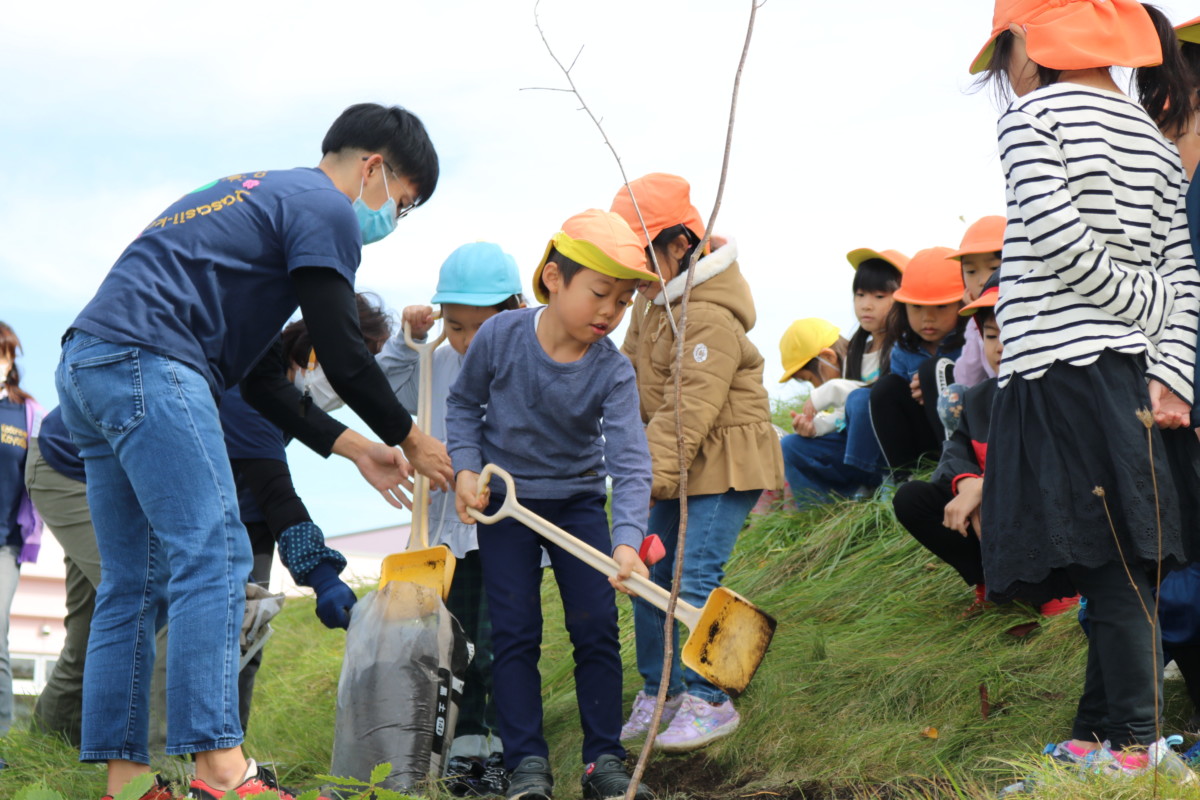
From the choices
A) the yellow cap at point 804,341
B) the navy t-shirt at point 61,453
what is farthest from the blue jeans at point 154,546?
the yellow cap at point 804,341

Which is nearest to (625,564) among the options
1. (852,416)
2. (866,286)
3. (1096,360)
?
(1096,360)

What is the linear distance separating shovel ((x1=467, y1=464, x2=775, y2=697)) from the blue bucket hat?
111cm

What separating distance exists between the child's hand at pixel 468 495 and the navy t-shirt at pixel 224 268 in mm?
637

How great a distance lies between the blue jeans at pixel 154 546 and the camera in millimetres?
2398

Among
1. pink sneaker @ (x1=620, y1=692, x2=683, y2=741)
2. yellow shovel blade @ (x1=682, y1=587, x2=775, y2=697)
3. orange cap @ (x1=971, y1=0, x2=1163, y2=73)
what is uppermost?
orange cap @ (x1=971, y1=0, x2=1163, y2=73)

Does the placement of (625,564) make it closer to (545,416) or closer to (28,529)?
(545,416)

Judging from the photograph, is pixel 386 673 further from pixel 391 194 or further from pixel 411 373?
pixel 411 373

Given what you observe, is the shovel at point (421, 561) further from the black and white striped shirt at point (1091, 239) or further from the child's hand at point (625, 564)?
the black and white striped shirt at point (1091, 239)

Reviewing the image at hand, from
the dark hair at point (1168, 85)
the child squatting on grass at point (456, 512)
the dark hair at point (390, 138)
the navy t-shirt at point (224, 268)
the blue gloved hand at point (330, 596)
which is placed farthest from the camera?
the child squatting on grass at point (456, 512)

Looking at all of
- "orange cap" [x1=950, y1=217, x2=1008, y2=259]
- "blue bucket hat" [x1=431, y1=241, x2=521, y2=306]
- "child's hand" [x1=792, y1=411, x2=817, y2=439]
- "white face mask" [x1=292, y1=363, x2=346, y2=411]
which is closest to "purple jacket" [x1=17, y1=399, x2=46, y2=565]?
"white face mask" [x1=292, y1=363, x2=346, y2=411]

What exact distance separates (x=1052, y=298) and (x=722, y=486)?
1.30 m

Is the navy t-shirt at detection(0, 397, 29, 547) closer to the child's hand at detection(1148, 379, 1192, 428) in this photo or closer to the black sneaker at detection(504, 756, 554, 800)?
the black sneaker at detection(504, 756, 554, 800)

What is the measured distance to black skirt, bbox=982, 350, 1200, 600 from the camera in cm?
240

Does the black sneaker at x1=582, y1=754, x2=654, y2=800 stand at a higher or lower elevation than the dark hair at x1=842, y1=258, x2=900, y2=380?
lower
